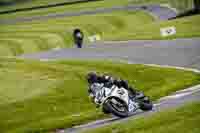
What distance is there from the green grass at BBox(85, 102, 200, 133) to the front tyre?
1.68ft

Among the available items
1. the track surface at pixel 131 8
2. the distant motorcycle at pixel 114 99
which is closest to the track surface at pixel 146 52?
the track surface at pixel 131 8

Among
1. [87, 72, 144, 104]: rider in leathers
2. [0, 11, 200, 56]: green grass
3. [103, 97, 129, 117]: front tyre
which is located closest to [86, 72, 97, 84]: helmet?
[87, 72, 144, 104]: rider in leathers

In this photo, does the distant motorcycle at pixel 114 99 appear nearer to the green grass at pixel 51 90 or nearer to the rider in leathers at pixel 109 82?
the rider in leathers at pixel 109 82

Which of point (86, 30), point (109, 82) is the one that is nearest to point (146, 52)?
point (86, 30)

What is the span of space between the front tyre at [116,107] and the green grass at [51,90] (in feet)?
1.36

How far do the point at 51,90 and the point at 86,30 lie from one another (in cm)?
414

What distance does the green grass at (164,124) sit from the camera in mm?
14938

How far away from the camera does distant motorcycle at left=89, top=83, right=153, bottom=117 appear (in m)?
15.3

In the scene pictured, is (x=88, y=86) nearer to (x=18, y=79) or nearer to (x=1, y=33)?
(x=18, y=79)

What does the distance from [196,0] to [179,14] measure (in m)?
1.44

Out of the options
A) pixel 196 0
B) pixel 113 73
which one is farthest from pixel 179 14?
pixel 113 73

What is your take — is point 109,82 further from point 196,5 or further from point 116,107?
point 196,5

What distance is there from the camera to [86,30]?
60.7 ft

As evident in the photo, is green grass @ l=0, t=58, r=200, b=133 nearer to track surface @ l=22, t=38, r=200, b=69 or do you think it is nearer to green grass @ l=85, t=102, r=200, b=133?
track surface @ l=22, t=38, r=200, b=69
